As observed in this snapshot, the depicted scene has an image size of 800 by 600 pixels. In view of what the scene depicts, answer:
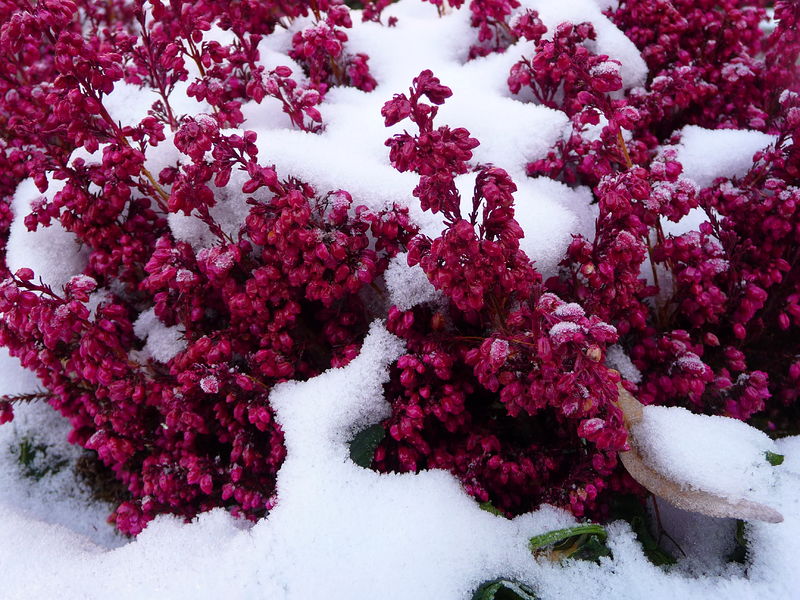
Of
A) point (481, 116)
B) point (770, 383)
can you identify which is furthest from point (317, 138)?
point (770, 383)

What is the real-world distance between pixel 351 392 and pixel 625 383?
73 centimetres

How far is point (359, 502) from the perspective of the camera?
4.63 feet

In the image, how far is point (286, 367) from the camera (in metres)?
1.59

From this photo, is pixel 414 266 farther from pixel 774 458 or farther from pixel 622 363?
pixel 774 458

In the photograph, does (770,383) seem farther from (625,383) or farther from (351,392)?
(351,392)

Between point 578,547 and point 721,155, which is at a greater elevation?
point 721,155

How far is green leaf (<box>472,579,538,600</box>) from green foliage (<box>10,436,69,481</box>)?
1550 mm

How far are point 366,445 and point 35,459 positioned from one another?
1281mm

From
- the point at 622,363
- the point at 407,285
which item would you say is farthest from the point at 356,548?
the point at 622,363

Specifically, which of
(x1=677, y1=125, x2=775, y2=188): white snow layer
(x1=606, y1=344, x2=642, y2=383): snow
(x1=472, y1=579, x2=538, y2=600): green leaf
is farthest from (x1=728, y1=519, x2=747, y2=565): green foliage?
(x1=677, y1=125, x2=775, y2=188): white snow layer

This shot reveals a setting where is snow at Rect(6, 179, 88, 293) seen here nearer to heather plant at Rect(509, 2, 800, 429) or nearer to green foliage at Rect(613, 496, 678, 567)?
heather plant at Rect(509, 2, 800, 429)

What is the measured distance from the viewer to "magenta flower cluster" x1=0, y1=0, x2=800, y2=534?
1.25 metres

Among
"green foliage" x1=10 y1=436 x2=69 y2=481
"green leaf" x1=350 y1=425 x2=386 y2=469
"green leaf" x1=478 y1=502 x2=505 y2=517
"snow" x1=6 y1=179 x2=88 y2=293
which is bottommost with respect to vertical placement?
"green foliage" x1=10 y1=436 x2=69 y2=481

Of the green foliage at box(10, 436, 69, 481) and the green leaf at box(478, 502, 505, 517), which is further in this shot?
the green foliage at box(10, 436, 69, 481)
